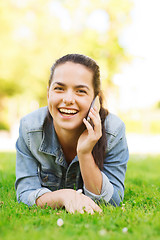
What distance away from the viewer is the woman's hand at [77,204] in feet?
8.46

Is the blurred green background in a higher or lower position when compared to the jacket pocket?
higher

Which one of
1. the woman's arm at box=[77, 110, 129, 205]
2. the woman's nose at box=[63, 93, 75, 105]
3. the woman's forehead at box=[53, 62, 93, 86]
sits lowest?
the woman's arm at box=[77, 110, 129, 205]

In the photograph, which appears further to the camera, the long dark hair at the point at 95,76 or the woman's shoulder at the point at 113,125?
the woman's shoulder at the point at 113,125

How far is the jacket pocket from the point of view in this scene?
3344mm

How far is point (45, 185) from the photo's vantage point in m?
3.35

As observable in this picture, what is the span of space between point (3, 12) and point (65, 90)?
49.9ft

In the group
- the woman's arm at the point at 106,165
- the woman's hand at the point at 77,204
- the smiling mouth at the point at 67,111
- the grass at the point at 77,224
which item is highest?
the smiling mouth at the point at 67,111

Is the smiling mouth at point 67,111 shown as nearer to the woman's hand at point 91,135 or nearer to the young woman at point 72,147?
the young woman at point 72,147

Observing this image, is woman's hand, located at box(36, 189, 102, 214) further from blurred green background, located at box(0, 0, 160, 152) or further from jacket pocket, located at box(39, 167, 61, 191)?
blurred green background, located at box(0, 0, 160, 152)

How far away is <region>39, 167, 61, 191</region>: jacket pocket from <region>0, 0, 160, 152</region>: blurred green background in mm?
14396

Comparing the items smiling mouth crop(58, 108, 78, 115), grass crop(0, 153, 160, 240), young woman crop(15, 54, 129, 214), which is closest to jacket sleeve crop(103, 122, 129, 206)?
young woman crop(15, 54, 129, 214)

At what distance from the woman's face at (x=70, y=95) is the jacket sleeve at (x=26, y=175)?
0.52 m

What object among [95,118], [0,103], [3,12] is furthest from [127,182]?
[0,103]

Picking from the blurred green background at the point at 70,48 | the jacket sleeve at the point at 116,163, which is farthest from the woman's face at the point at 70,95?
the blurred green background at the point at 70,48
